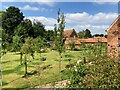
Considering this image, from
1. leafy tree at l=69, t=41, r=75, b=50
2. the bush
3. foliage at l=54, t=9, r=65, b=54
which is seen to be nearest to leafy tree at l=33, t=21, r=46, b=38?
leafy tree at l=69, t=41, r=75, b=50

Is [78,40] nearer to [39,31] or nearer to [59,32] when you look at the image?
[59,32]

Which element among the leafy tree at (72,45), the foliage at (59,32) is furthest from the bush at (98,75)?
the leafy tree at (72,45)

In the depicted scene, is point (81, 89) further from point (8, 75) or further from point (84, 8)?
point (8, 75)

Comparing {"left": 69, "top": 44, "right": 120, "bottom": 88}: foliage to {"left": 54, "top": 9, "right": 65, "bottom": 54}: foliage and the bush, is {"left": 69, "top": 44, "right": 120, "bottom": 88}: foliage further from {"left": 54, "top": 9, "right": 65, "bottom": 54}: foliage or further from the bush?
{"left": 54, "top": 9, "right": 65, "bottom": 54}: foliage

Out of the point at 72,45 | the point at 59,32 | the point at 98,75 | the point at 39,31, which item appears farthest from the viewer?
the point at 39,31

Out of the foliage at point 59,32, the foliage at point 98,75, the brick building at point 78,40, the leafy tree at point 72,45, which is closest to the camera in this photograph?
the foliage at point 98,75

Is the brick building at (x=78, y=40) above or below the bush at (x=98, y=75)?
above

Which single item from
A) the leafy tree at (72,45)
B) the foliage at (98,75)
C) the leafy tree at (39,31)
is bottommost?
the foliage at (98,75)

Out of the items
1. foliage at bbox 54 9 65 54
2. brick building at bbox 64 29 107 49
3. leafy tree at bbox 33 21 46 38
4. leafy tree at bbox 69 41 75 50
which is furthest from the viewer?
leafy tree at bbox 33 21 46 38

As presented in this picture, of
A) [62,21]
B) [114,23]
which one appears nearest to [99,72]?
[62,21]

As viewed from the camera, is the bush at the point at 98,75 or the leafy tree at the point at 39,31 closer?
the bush at the point at 98,75

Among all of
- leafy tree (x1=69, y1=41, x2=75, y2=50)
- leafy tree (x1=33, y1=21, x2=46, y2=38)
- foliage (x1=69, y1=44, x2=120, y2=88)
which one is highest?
leafy tree (x1=33, y1=21, x2=46, y2=38)

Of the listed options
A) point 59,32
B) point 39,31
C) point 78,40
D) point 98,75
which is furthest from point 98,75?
point 39,31

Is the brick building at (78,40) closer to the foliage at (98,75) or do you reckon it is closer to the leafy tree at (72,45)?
the leafy tree at (72,45)
